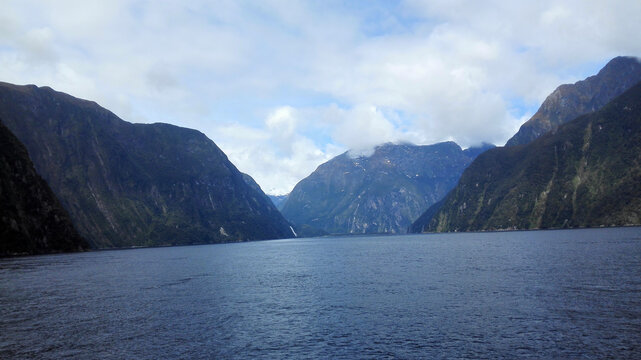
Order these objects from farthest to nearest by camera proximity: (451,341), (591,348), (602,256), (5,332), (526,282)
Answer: (602,256) → (526,282) → (5,332) → (451,341) → (591,348)

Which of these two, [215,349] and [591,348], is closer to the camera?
[591,348]

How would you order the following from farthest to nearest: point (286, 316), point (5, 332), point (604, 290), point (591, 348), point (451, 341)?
1. point (604, 290)
2. point (286, 316)
3. point (5, 332)
4. point (451, 341)
5. point (591, 348)

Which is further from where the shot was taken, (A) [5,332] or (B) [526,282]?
(B) [526,282]

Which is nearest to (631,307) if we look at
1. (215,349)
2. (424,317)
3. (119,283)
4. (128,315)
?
(424,317)

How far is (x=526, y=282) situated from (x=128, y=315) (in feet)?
212

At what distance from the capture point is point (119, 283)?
93938 millimetres


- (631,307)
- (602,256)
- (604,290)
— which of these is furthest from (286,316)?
(602,256)

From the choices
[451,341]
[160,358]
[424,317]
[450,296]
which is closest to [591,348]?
[451,341]

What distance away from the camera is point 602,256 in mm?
105312

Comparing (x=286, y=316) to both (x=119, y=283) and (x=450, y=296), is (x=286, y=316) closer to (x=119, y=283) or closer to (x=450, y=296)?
(x=450, y=296)

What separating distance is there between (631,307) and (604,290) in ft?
40.3

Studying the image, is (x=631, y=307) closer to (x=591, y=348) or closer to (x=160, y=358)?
(x=591, y=348)

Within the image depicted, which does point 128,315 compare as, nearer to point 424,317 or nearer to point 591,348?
point 424,317

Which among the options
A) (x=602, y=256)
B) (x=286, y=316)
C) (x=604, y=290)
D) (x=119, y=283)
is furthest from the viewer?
(x=602, y=256)
